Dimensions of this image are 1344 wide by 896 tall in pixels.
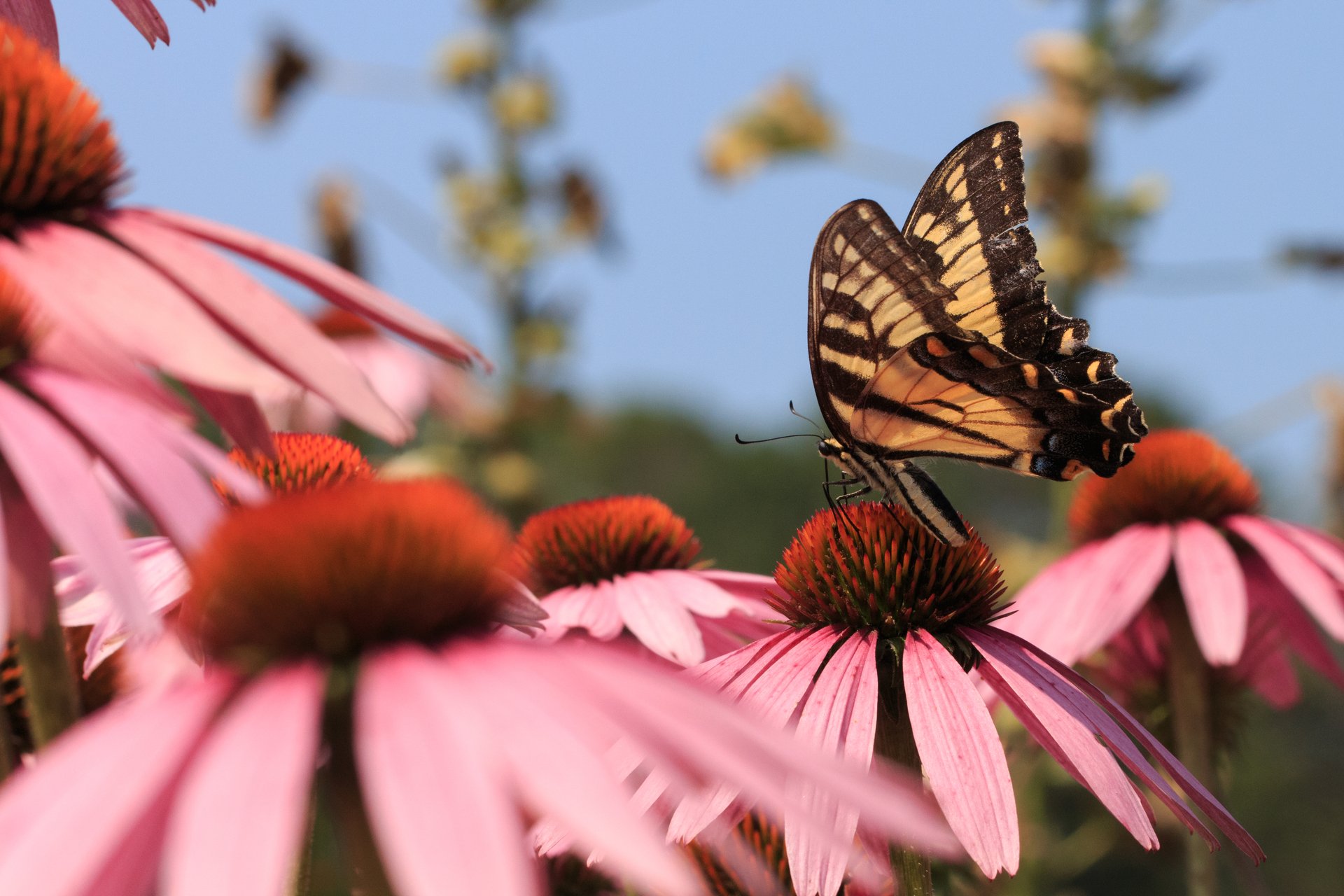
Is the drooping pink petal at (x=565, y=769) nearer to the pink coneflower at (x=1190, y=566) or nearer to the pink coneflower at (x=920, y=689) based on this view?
the pink coneflower at (x=920, y=689)

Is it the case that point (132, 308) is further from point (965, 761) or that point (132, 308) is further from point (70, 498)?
point (965, 761)

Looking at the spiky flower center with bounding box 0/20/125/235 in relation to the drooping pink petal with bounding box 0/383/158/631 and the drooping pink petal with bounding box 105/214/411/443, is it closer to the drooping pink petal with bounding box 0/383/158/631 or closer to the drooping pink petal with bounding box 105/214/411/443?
the drooping pink petal with bounding box 105/214/411/443

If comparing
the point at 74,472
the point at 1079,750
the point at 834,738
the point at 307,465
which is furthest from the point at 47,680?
the point at 1079,750

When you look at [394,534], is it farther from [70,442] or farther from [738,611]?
[738,611]

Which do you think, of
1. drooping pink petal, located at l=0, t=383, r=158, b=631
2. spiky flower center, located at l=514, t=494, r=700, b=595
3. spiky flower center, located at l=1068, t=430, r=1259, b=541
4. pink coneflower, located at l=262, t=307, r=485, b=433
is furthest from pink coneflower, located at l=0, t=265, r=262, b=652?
pink coneflower, located at l=262, t=307, r=485, b=433

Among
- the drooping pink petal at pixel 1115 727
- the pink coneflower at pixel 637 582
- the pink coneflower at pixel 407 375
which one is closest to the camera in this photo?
the drooping pink petal at pixel 1115 727

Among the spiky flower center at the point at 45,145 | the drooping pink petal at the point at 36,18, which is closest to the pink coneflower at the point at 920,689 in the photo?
the spiky flower center at the point at 45,145

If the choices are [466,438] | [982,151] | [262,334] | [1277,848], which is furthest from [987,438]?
[1277,848]
